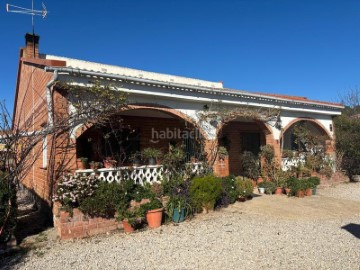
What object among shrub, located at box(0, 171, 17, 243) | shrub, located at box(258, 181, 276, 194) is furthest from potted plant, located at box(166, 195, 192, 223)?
shrub, located at box(258, 181, 276, 194)

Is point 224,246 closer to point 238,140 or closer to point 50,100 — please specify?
point 50,100

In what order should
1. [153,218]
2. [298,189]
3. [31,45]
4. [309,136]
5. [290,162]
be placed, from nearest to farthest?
[153,218], [298,189], [31,45], [290,162], [309,136]

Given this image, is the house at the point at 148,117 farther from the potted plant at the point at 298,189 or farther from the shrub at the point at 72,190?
the potted plant at the point at 298,189

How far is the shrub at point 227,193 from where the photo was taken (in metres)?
9.13

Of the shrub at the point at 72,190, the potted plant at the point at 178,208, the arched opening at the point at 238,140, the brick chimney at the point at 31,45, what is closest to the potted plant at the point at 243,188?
the potted plant at the point at 178,208

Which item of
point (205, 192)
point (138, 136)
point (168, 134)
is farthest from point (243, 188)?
point (138, 136)

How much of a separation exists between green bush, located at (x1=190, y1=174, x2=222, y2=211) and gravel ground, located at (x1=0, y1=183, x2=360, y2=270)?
1.02ft

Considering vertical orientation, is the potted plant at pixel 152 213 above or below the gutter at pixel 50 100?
below

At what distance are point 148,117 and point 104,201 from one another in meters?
6.01

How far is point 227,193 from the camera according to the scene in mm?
9336

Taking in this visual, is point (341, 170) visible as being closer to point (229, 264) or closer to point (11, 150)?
point (229, 264)

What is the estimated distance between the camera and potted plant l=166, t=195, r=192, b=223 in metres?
7.68

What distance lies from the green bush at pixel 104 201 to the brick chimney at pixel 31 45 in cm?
799

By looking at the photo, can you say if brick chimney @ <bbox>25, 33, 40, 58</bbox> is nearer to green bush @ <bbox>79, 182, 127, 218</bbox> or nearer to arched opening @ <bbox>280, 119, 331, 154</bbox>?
green bush @ <bbox>79, 182, 127, 218</bbox>
